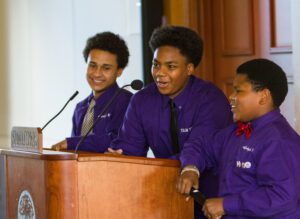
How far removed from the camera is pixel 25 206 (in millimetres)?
2932

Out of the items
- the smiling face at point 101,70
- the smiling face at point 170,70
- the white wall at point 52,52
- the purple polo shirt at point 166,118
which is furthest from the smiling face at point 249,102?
the white wall at point 52,52

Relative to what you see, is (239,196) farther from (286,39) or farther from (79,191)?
(286,39)

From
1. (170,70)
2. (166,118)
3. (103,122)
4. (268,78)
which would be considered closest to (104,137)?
(103,122)

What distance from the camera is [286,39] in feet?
14.3

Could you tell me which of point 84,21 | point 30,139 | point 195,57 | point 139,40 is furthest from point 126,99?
point 84,21

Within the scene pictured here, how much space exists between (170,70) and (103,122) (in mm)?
547

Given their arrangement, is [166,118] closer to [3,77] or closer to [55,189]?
[55,189]

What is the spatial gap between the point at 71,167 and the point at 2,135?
15.5 feet

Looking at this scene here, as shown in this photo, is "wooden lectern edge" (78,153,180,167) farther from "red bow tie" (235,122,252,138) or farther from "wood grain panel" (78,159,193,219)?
"red bow tie" (235,122,252,138)

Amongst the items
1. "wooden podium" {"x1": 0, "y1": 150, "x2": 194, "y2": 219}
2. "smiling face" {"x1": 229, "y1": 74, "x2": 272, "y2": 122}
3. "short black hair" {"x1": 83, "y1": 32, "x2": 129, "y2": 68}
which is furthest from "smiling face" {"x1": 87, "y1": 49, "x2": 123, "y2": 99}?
"smiling face" {"x1": 229, "y1": 74, "x2": 272, "y2": 122}

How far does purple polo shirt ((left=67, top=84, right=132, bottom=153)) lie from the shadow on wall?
355 cm

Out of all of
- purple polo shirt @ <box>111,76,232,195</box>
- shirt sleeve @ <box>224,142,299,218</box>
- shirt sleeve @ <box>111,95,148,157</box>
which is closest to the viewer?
shirt sleeve @ <box>224,142,299,218</box>

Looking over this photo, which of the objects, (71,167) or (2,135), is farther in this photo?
(2,135)

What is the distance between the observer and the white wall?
556 cm
